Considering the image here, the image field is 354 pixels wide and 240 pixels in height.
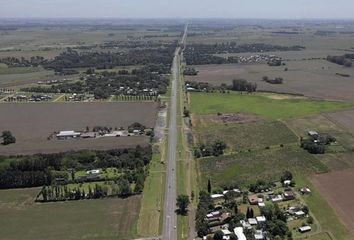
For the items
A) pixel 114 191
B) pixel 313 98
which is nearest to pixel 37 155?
pixel 114 191

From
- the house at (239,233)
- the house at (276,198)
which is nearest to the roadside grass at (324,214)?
the house at (276,198)

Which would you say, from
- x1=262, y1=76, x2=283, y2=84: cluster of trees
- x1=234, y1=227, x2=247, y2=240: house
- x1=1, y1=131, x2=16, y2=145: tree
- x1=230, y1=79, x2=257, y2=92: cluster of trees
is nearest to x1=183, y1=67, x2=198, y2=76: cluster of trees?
x1=262, y1=76, x2=283, y2=84: cluster of trees

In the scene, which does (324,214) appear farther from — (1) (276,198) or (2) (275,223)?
(2) (275,223)

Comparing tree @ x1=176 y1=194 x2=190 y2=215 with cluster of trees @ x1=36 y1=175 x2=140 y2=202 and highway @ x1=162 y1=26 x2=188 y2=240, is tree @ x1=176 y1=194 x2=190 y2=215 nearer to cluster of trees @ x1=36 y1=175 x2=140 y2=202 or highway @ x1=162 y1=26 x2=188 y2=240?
highway @ x1=162 y1=26 x2=188 y2=240

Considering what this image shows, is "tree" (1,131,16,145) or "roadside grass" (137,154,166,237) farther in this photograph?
"tree" (1,131,16,145)

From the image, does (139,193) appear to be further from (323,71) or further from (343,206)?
(323,71)

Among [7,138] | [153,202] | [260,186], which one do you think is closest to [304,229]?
[260,186]
